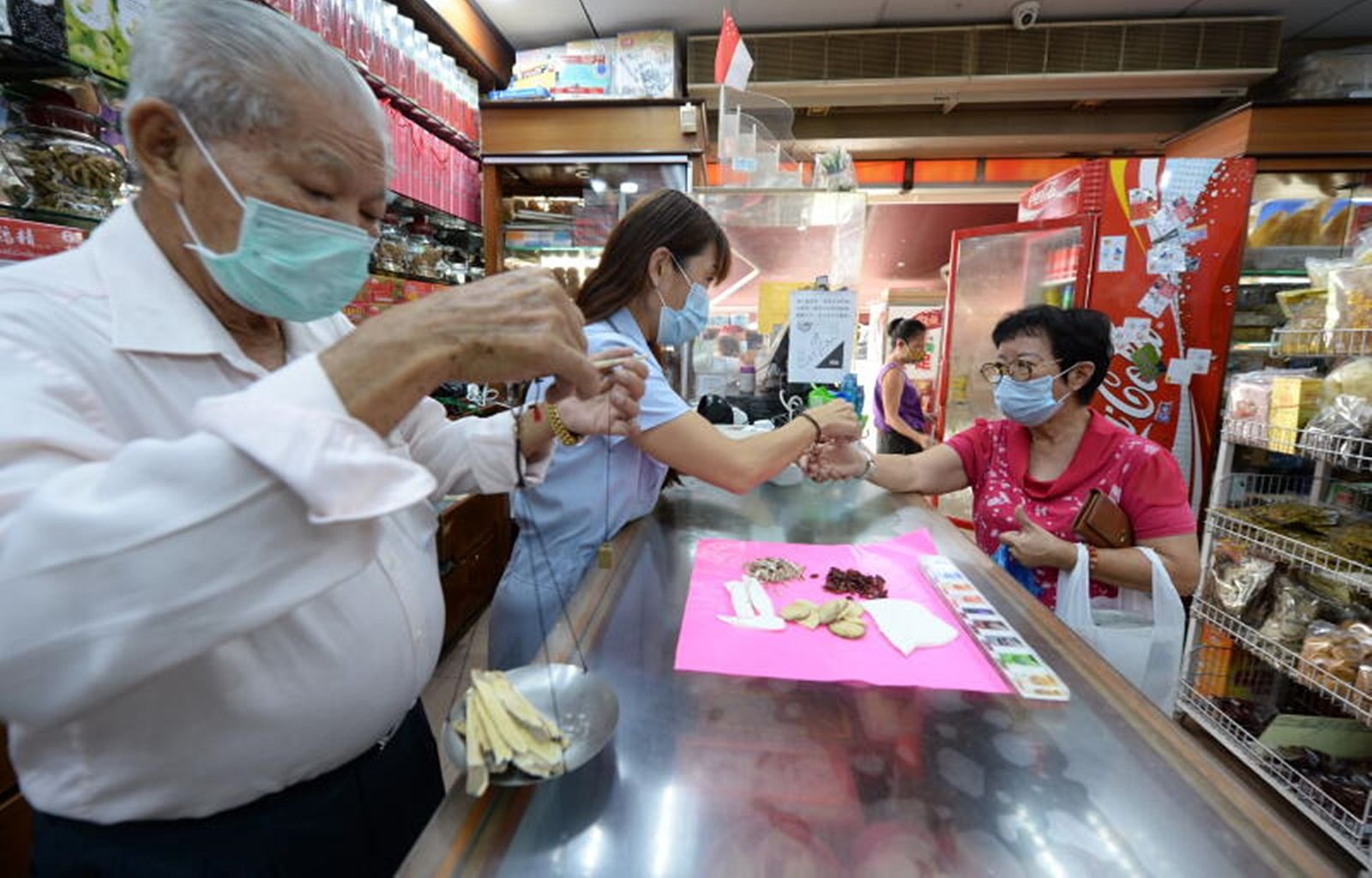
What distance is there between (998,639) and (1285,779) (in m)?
2.02

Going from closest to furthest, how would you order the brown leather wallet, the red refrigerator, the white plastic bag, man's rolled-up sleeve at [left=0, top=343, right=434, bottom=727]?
man's rolled-up sleeve at [left=0, top=343, right=434, bottom=727] → the white plastic bag → the brown leather wallet → the red refrigerator

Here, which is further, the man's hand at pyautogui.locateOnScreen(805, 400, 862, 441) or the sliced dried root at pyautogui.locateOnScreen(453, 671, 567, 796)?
the man's hand at pyautogui.locateOnScreen(805, 400, 862, 441)

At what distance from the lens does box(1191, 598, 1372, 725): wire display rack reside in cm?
179

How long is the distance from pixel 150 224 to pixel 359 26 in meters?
2.62

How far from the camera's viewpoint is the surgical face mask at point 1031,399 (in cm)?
174

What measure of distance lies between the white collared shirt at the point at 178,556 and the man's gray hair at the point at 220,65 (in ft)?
0.55

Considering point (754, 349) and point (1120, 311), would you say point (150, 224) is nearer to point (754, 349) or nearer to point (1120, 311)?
point (754, 349)

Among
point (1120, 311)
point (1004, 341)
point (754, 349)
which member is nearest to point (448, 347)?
point (1004, 341)

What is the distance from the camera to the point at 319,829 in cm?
75

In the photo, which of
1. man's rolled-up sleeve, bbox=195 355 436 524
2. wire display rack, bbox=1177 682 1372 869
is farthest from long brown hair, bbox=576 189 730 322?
wire display rack, bbox=1177 682 1372 869

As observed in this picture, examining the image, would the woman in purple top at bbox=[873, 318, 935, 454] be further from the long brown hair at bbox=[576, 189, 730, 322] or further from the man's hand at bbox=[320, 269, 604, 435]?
the man's hand at bbox=[320, 269, 604, 435]

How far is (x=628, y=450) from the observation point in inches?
57.9

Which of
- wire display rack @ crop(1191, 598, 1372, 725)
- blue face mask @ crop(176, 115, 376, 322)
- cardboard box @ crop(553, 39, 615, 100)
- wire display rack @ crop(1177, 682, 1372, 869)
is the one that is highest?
cardboard box @ crop(553, 39, 615, 100)

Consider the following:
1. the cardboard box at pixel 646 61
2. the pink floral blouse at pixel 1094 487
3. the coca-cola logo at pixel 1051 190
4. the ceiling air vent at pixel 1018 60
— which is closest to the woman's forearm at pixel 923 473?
the pink floral blouse at pixel 1094 487
